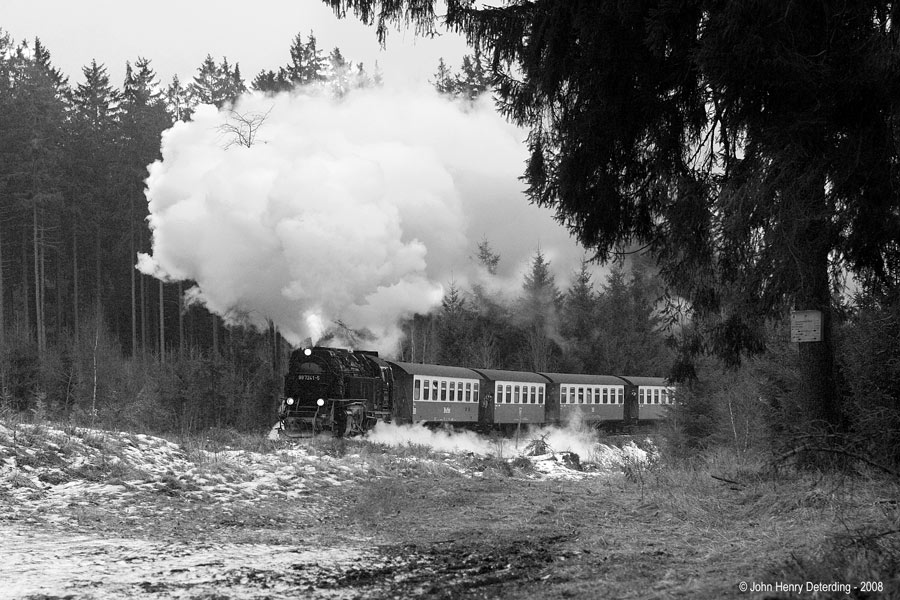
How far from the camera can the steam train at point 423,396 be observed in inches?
843

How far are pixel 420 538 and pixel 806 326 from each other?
4.55 meters

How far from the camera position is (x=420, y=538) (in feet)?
26.1

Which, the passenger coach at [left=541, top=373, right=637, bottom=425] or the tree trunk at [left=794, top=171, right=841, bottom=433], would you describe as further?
the passenger coach at [left=541, top=373, right=637, bottom=425]

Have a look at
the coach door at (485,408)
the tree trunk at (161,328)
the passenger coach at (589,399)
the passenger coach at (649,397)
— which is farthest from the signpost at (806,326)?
the tree trunk at (161,328)

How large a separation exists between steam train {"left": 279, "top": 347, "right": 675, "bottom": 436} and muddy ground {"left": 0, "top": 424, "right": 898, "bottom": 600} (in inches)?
351

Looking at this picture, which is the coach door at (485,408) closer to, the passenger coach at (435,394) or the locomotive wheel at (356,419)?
the passenger coach at (435,394)

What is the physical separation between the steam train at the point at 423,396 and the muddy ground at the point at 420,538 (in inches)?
351

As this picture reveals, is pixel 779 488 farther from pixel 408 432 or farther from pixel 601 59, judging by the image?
pixel 408 432

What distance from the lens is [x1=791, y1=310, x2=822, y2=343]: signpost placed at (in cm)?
911

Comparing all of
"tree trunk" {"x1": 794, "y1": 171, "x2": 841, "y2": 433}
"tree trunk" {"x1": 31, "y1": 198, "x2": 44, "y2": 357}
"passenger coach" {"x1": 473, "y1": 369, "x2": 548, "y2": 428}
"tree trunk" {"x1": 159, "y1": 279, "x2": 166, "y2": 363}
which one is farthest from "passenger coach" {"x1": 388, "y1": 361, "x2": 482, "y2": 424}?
"tree trunk" {"x1": 31, "y1": 198, "x2": 44, "y2": 357}

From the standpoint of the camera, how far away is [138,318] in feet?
164

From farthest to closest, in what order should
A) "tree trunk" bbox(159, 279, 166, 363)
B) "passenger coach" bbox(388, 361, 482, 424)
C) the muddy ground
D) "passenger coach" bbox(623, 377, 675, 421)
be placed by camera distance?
"tree trunk" bbox(159, 279, 166, 363) → "passenger coach" bbox(623, 377, 675, 421) → "passenger coach" bbox(388, 361, 482, 424) → the muddy ground

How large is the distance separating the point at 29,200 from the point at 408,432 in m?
30.4

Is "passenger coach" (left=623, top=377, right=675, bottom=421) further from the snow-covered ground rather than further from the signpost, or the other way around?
the signpost
